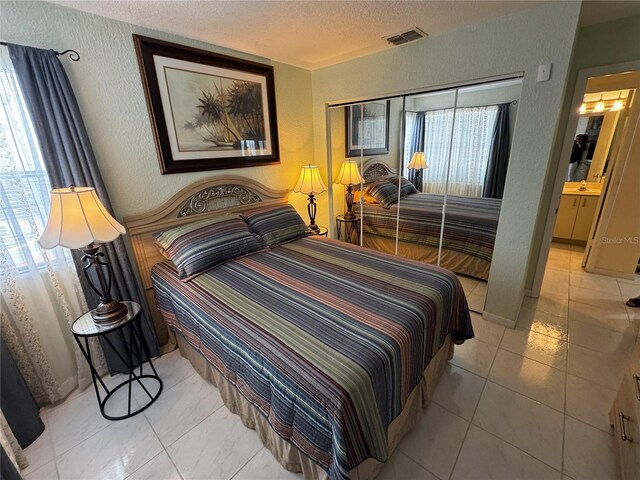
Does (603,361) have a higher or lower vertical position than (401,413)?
lower

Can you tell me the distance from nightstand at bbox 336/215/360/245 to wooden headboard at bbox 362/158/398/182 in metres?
0.51

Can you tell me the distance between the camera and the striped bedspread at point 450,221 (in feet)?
7.88

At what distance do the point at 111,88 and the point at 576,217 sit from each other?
538 centimetres

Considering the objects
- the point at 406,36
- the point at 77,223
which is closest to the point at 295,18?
the point at 406,36

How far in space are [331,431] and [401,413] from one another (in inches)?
21.8

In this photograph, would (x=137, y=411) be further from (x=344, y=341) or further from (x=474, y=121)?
(x=474, y=121)

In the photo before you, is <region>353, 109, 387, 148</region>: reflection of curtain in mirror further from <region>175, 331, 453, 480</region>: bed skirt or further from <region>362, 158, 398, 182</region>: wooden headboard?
<region>175, 331, 453, 480</region>: bed skirt

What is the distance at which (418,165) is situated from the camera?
2.59 meters

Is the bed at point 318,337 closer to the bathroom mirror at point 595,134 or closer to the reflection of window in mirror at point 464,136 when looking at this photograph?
the reflection of window in mirror at point 464,136

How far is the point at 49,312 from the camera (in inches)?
66.7

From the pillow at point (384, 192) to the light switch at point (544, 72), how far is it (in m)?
1.34

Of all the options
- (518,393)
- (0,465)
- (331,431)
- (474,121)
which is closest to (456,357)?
(518,393)

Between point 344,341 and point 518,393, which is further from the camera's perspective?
point 518,393

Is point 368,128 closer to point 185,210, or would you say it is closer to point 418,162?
point 418,162
